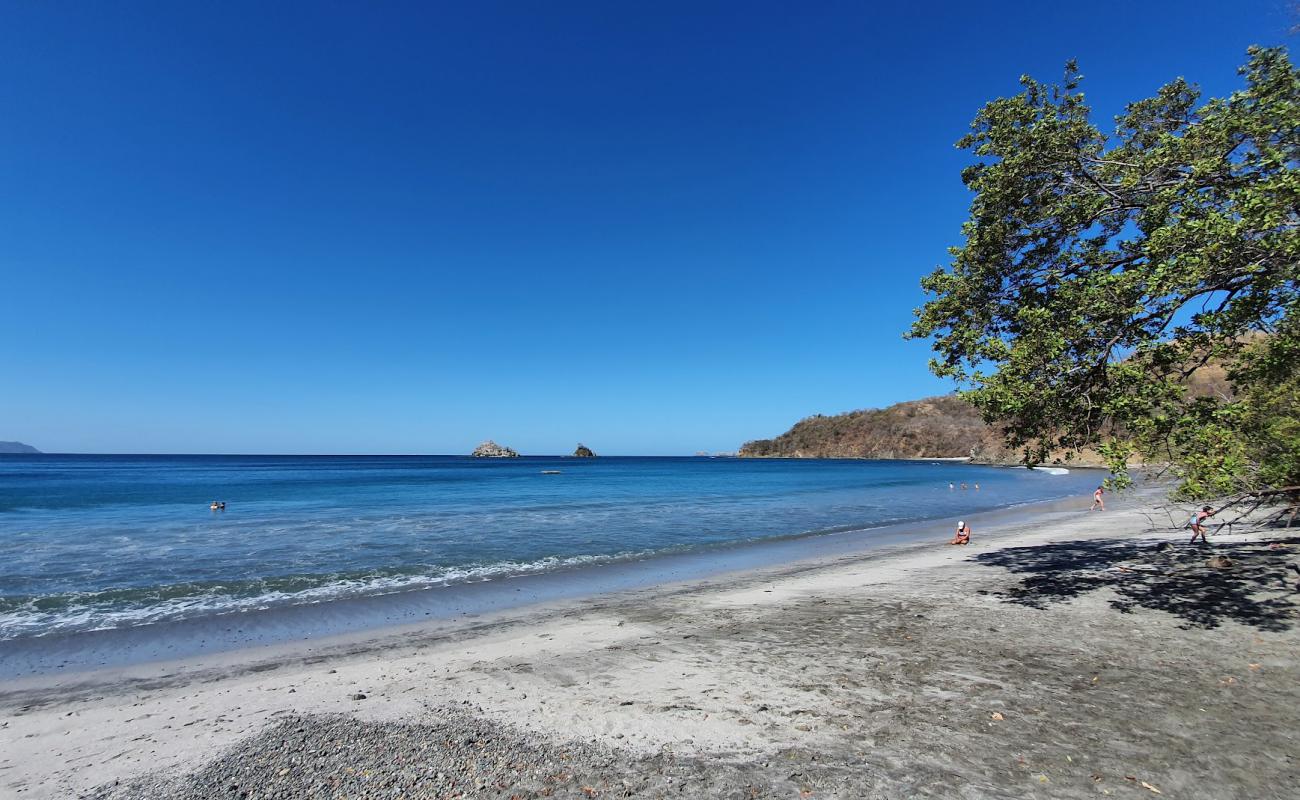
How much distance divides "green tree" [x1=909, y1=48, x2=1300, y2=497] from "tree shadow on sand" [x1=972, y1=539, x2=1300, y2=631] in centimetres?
220

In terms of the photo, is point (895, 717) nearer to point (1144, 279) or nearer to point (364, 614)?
point (1144, 279)

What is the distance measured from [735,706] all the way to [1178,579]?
10.6 meters

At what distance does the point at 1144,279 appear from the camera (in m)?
6.89

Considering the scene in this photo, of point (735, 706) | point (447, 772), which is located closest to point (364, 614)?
point (447, 772)

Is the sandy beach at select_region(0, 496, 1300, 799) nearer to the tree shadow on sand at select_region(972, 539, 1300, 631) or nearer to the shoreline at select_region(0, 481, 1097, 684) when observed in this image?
the tree shadow on sand at select_region(972, 539, 1300, 631)

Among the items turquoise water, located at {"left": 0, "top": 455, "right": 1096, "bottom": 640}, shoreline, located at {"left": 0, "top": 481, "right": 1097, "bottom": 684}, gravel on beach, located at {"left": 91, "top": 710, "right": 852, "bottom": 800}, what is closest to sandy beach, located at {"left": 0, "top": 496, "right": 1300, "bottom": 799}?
gravel on beach, located at {"left": 91, "top": 710, "right": 852, "bottom": 800}

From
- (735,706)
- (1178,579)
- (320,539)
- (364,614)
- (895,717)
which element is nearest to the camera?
(895,717)

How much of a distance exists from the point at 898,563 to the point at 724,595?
6295 mm

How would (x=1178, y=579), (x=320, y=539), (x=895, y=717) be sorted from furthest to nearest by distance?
(x=320, y=539) → (x=1178, y=579) → (x=895, y=717)

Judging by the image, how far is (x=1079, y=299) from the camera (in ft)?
24.9

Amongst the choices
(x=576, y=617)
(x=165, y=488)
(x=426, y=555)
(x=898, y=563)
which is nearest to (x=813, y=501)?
(x=898, y=563)

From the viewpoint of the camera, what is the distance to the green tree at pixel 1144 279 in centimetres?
640

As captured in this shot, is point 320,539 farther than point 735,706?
Yes

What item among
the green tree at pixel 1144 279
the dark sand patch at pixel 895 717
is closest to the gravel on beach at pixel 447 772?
the dark sand patch at pixel 895 717
